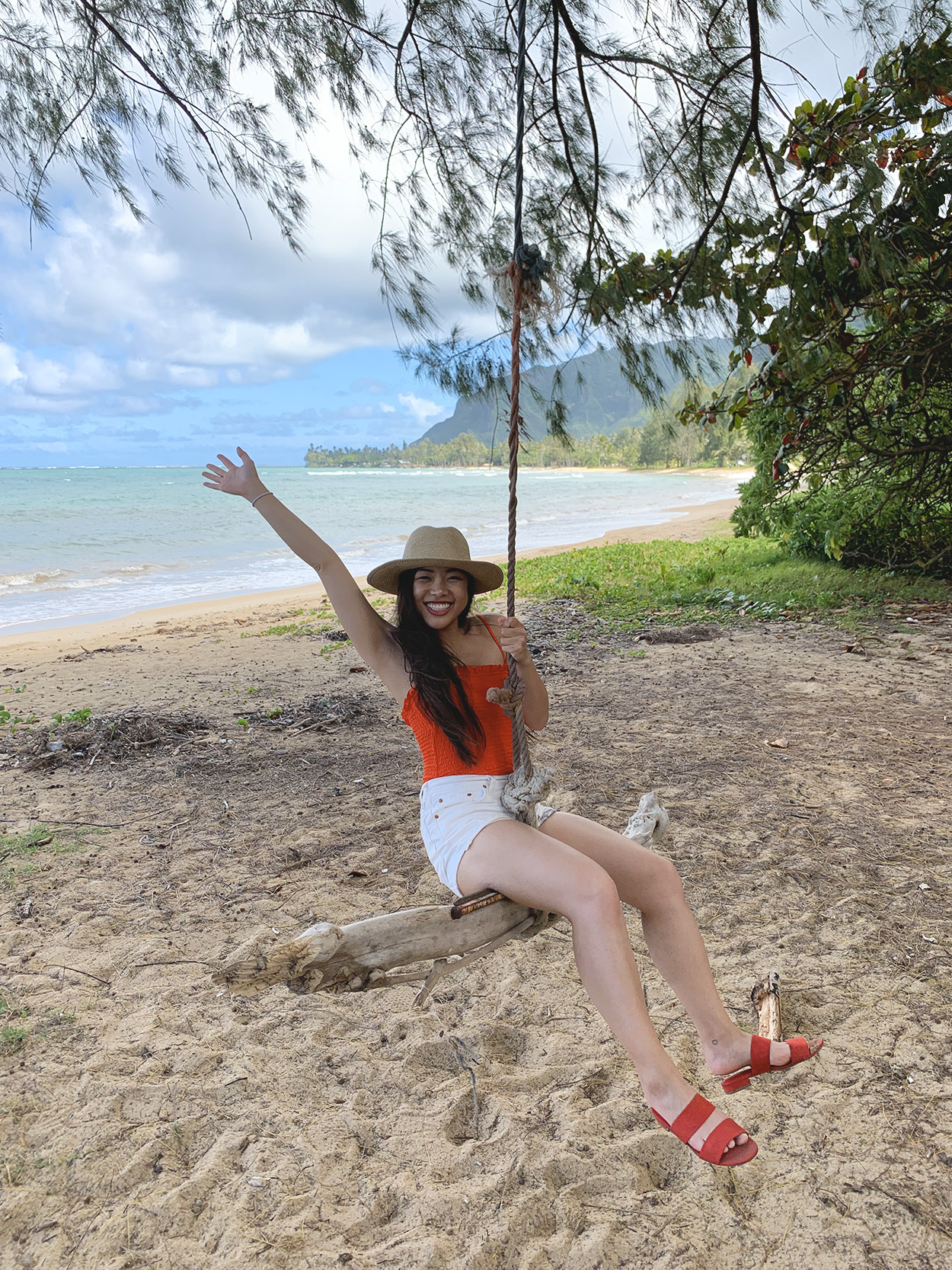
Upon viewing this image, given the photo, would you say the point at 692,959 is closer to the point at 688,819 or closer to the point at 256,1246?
the point at 256,1246

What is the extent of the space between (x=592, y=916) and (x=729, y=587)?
6603 mm

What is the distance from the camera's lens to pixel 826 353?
3674 millimetres

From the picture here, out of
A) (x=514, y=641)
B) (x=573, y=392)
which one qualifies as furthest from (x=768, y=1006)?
(x=573, y=392)

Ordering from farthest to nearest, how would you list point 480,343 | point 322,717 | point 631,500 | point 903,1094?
point 631,500, point 322,717, point 480,343, point 903,1094

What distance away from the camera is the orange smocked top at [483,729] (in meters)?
2.02

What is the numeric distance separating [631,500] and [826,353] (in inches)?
976

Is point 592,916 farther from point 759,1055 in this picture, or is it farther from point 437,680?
point 437,680

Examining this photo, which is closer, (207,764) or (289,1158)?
(289,1158)

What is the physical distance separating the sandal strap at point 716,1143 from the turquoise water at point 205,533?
877 centimetres

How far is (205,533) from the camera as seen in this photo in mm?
18766

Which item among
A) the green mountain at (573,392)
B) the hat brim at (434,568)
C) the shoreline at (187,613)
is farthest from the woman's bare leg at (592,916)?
the shoreline at (187,613)

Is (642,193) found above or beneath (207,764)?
above

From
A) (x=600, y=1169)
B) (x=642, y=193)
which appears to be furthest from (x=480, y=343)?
(x=600, y=1169)

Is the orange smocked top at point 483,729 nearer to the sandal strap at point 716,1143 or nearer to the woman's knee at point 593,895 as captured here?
the woman's knee at point 593,895
